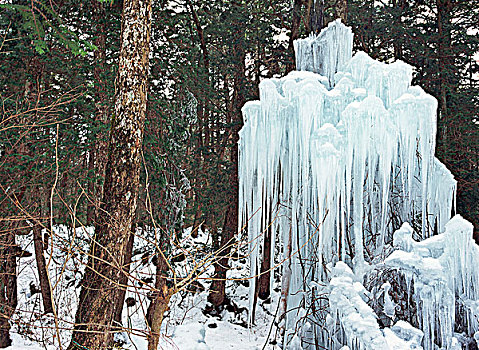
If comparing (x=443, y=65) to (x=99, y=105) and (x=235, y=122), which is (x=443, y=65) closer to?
(x=235, y=122)

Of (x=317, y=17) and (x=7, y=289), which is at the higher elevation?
(x=317, y=17)

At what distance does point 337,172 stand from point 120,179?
2.34m

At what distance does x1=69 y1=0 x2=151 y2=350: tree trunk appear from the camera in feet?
12.0

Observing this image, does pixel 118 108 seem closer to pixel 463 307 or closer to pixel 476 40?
pixel 463 307

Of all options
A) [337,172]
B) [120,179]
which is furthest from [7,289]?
[337,172]

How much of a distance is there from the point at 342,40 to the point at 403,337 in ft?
12.0

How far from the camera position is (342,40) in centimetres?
507

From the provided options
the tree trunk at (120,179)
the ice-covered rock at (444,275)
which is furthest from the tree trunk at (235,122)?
the ice-covered rock at (444,275)

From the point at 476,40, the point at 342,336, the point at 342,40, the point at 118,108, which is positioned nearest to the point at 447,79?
the point at 476,40

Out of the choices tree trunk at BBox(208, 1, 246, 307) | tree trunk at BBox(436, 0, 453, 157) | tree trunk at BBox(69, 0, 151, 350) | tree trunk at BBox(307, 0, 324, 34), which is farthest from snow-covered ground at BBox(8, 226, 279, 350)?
tree trunk at BBox(436, 0, 453, 157)

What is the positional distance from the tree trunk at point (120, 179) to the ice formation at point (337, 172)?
135 centimetres

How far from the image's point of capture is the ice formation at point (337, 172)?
4.05 meters

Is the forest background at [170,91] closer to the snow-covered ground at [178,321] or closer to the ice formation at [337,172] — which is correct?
the snow-covered ground at [178,321]

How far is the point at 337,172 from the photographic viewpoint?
416 centimetres
